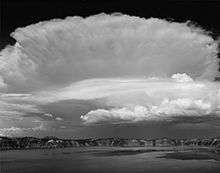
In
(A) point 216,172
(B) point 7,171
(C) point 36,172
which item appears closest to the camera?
(A) point 216,172

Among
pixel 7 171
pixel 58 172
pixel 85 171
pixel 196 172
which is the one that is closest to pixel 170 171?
pixel 196 172

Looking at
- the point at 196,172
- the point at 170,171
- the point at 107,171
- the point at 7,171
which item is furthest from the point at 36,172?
the point at 196,172

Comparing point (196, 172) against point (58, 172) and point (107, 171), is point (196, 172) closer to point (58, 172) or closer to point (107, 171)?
point (107, 171)

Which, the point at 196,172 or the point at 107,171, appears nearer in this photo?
the point at 196,172

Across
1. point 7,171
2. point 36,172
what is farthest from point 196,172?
point 7,171

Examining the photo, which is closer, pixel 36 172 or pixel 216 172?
pixel 216 172

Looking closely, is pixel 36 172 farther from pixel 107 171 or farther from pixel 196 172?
pixel 196 172

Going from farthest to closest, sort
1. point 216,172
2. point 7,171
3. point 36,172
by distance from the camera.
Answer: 1. point 7,171
2. point 36,172
3. point 216,172

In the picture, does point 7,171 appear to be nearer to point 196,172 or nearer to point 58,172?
point 58,172
